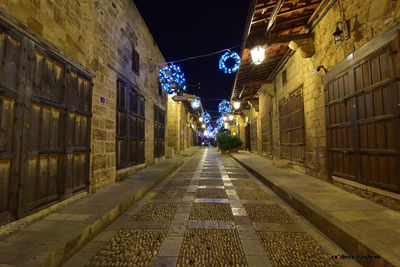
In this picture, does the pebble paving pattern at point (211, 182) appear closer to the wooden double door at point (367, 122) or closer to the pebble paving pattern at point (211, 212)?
the pebble paving pattern at point (211, 212)

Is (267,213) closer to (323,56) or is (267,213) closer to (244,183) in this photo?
(244,183)

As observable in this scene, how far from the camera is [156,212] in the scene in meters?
3.76

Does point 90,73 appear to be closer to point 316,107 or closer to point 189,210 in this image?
point 189,210

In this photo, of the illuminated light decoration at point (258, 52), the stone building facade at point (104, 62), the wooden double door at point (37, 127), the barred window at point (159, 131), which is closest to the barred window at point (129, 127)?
the stone building facade at point (104, 62)

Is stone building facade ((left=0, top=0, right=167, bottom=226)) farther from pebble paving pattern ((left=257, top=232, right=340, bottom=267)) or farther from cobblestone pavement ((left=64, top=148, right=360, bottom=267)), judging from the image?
pebble paving pattern ((left=257, top=232, right=340, bottom=267))

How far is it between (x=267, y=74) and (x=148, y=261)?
33.3 ft

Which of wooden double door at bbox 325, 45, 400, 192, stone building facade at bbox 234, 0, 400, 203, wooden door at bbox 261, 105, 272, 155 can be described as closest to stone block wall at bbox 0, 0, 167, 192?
stone building facade at bbox 234, 0, 400, 203

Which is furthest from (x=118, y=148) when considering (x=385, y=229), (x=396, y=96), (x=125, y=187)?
(x=396, y=96)

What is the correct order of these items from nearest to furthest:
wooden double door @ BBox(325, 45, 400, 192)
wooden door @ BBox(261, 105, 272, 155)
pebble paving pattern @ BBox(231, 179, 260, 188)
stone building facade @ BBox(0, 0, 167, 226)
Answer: stone building facade @ BBox(0, 0, 167, 226), wooden double door @ BBox(325, 45, 400, 192), pebble paving pattern @ BBox(231, 179, 260, 188), wooden door @ BBox(261, 105, 272, 155)

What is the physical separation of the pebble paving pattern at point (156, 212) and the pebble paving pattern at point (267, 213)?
1.47 metres

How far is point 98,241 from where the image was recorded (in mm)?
2707

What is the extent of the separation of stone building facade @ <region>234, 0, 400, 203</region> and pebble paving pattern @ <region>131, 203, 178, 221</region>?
3853 millimetres

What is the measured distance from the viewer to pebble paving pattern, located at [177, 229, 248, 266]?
2.20 m

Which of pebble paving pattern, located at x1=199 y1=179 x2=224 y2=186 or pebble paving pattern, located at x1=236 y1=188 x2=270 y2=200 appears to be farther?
pebble paving pattern, located at x1=199 y1=179 x2=224 y2=186
